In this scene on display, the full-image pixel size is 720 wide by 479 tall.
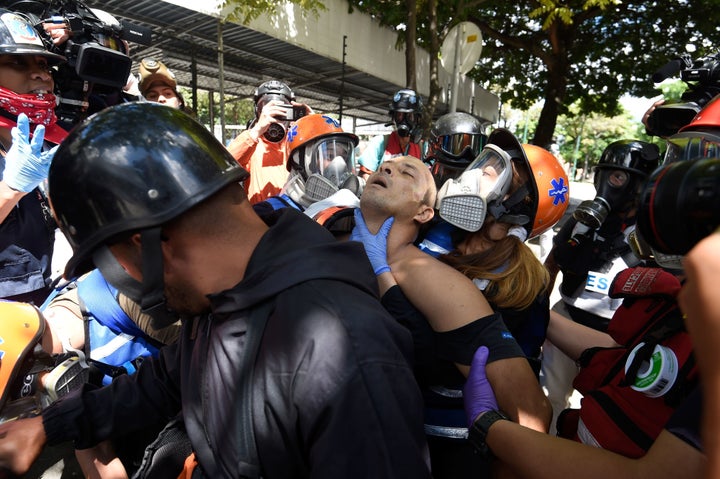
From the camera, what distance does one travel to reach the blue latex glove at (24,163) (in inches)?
82.6

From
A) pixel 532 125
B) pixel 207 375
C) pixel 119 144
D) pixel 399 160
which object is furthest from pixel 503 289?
pixel 532 125

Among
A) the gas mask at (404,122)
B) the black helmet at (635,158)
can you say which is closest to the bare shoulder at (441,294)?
the black helmet at (635,158)

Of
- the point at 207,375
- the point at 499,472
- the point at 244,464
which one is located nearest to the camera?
the point at 244,464

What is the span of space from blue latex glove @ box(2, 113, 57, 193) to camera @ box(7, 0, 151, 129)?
835 millimetres

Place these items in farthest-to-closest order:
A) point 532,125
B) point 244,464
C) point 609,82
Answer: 1. point 532,125
2. point 609,82
3. point 244,464

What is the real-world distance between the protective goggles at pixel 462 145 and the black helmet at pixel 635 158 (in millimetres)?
1006

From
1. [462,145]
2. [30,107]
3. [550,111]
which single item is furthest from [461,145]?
[550,111]

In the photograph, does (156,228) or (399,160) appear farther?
(399,160)

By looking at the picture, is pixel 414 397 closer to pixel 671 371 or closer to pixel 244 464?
pixel 244 464

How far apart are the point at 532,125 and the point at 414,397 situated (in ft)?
223

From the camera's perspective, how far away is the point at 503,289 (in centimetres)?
187

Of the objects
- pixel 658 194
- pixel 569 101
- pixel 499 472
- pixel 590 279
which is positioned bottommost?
pixel 499 472

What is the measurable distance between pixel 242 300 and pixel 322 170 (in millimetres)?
2193

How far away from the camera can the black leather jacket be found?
2.97ft
